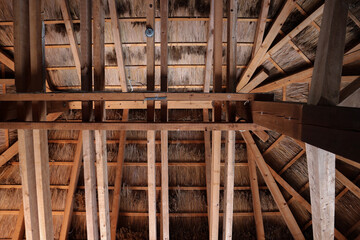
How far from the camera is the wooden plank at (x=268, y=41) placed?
3.77 metres

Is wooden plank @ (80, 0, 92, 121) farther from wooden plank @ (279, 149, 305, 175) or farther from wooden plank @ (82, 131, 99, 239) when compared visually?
wooden plank @ (279, 149, 305, 175)

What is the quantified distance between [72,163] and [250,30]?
5.12 m

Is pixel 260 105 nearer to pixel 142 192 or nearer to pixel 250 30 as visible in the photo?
pixel 250 30

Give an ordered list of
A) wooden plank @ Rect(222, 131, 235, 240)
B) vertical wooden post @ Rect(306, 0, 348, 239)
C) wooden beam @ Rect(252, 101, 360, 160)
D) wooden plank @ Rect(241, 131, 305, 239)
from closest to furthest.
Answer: wooden beam @ Rect(252, 101, 360, 160) → vertical wooden post @ Rect(306, 0, 348, 239) → wooden plank @ Rect(222, 131, 235, 240) → wooden plank @ Rect(241, 131, 305, 239)

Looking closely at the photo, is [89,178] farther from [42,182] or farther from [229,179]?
[229,179]

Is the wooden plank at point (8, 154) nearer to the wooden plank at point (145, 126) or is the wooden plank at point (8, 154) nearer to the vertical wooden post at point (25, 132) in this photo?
the vertical wooden post at point (25, 132)

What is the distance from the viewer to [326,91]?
1.22 metres

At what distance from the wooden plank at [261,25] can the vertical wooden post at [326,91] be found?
282cm

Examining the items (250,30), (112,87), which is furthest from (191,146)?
(250,30)

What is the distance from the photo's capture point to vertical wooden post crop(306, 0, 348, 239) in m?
1.18

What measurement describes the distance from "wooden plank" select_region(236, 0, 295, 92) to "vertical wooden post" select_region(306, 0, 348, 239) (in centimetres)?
297

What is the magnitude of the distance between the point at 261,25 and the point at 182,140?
3173 mm

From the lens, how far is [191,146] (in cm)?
576

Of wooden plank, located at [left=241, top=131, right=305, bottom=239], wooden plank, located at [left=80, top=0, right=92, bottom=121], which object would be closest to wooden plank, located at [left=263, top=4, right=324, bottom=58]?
wooden plank, located at [left=241, top=131, right=305, bottom=239]
